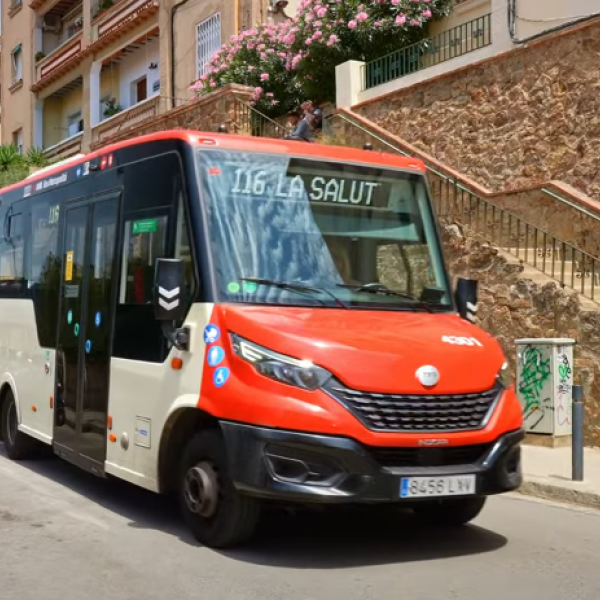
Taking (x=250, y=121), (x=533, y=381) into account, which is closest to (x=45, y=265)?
(x=533, y=381)

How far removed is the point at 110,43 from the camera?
3056 cm

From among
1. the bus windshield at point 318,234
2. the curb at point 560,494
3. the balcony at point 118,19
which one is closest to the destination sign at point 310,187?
the bus windshield at point 318,234

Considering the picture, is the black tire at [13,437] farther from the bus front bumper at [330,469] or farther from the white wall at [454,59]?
the white wall at [454,59]

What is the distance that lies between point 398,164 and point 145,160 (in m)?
1.89

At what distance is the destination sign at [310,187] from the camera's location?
20.9 ft

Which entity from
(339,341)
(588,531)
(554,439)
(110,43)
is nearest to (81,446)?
(339,341)

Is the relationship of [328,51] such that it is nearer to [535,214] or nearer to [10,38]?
[535,214]

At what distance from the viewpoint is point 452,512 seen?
21.8 feet

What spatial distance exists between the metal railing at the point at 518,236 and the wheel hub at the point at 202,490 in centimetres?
672

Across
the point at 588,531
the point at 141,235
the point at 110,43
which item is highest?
the point at 110,43

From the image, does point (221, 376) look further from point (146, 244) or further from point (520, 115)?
point (520, 115)

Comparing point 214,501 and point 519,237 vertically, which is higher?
point 519,237

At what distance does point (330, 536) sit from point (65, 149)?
28.6m

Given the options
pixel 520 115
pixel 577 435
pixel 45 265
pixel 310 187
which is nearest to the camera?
pixel 310 187
